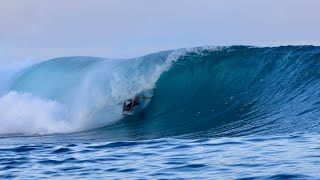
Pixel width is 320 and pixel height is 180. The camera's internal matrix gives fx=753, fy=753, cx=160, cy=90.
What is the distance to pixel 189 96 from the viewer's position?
70.6 feet

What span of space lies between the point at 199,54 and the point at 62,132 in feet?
19.8

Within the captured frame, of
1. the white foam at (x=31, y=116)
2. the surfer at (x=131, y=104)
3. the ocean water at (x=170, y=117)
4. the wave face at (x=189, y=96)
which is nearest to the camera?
the ocean water at (x=170, y=117)

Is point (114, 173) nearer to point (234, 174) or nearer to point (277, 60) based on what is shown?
point (234, 174)

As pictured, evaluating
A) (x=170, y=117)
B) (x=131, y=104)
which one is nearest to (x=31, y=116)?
(x=131, y=104)

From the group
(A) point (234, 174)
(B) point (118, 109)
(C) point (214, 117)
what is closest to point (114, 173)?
(A) point (234, 174)

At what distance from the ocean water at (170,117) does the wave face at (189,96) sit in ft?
0.12

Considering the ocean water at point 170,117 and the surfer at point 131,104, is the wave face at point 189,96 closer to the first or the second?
the ocean water at point 170,117

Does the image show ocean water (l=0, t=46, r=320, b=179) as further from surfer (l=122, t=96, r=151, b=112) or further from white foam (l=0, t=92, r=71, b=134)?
surfer (l=122, t=96, r=151, b=112)

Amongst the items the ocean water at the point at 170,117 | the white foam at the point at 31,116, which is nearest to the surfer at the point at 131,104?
the ocean water at the point at 170,117

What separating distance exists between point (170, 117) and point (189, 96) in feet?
6.61

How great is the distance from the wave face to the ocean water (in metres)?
0.04

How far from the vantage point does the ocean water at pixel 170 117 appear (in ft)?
34.3

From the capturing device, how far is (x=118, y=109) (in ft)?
71.9

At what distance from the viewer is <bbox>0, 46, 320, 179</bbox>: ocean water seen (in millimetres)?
10469
